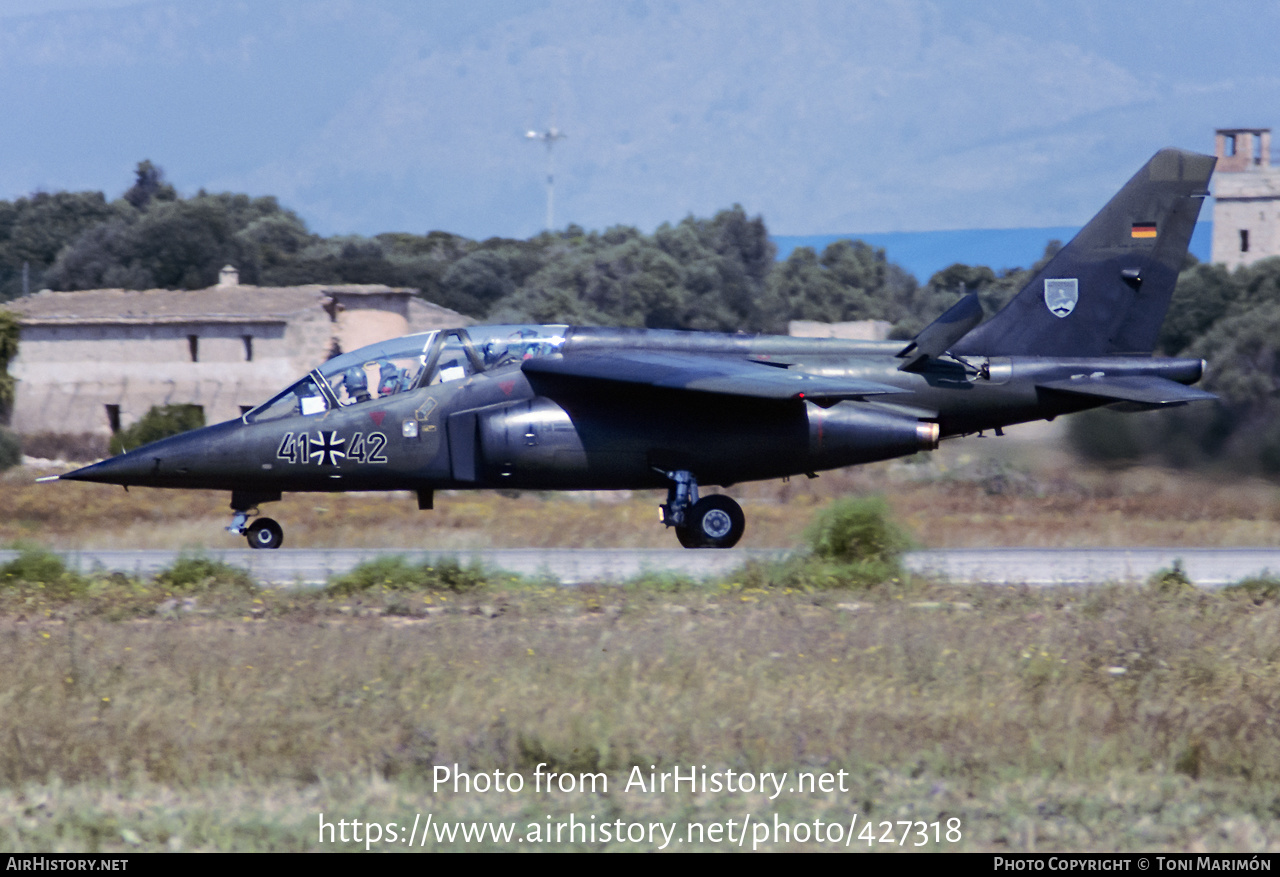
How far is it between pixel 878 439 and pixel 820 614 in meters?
4.89

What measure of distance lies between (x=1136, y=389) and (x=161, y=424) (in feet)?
111

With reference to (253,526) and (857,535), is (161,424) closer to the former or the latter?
(253,526)

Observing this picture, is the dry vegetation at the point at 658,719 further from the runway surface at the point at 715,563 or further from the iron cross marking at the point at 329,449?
the iron cross marking at the point at 329,449

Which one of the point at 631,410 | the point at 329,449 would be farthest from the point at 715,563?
the point at 329,449

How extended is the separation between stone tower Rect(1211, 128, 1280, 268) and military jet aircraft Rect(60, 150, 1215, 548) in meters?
74.2

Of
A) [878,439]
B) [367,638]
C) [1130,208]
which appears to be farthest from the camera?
[1130,208]

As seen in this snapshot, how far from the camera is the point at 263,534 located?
1792cm

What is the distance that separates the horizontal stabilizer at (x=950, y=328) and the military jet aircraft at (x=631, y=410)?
0.02 m

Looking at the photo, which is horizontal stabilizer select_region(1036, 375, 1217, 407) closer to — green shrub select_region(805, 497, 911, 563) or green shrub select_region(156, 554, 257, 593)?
green shrub select_region(805, 497, 911, 563)

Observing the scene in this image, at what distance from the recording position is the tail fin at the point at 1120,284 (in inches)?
686

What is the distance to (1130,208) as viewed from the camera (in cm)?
1756

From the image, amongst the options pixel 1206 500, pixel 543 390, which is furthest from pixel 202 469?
pixel 1206 500

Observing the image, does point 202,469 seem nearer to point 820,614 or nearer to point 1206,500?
point 820,614

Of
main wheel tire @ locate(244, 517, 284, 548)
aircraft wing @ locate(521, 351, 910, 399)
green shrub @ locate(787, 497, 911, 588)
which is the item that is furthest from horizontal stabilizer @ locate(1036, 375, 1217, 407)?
main wheel tire @ locate(244, 517, 284, 548)
